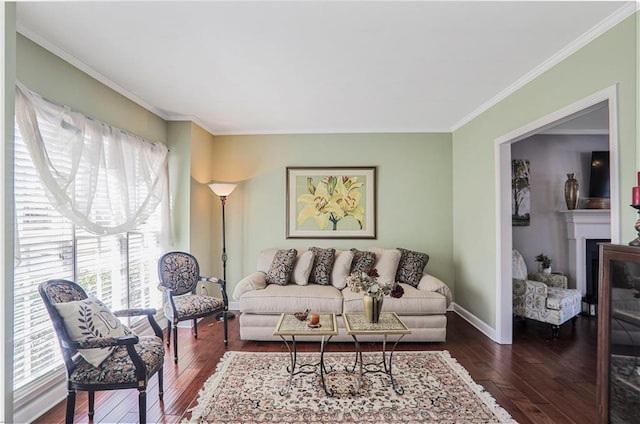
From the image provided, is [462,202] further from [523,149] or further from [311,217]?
[311,217]

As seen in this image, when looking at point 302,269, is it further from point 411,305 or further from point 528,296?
point 528,296

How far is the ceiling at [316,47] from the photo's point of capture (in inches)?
79.6

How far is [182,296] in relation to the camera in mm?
3629

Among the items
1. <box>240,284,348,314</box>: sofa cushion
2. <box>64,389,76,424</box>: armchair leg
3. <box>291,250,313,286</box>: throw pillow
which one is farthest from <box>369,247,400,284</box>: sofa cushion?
<box>64,389,76,424</box>: armchair leg

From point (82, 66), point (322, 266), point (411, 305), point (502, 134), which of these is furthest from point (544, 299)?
point (82, 66)

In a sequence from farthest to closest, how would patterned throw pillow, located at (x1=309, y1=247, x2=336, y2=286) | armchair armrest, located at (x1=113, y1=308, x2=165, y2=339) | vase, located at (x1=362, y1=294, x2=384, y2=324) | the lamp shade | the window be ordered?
the lamp shade, patterned throw pillow, located at (x1=309, y1=247, x2=336, y2=286), vase, located at (x1=362, y1=294, x2=384, y2=324), armchair armrest, located at (x1=113, y1=308, x2=165, y2=339), the window

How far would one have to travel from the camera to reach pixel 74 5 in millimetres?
1979

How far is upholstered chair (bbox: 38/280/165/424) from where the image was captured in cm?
199

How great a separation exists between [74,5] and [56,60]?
2.60 ft

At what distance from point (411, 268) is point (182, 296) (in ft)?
9.17

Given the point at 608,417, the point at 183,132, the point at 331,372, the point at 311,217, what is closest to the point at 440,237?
the point at 311,217

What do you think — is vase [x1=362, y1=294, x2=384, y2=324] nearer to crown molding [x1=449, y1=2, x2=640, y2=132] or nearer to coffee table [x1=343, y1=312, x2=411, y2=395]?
coffee table [x1=343, y1=312, x2=411, y2=395]

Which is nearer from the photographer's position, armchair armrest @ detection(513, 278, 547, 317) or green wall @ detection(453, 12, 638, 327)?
green wall @ detection(453, 12, 638, 327)

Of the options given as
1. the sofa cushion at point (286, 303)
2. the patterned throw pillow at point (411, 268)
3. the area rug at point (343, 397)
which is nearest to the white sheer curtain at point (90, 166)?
the sofa cushion at point (286, 303)
